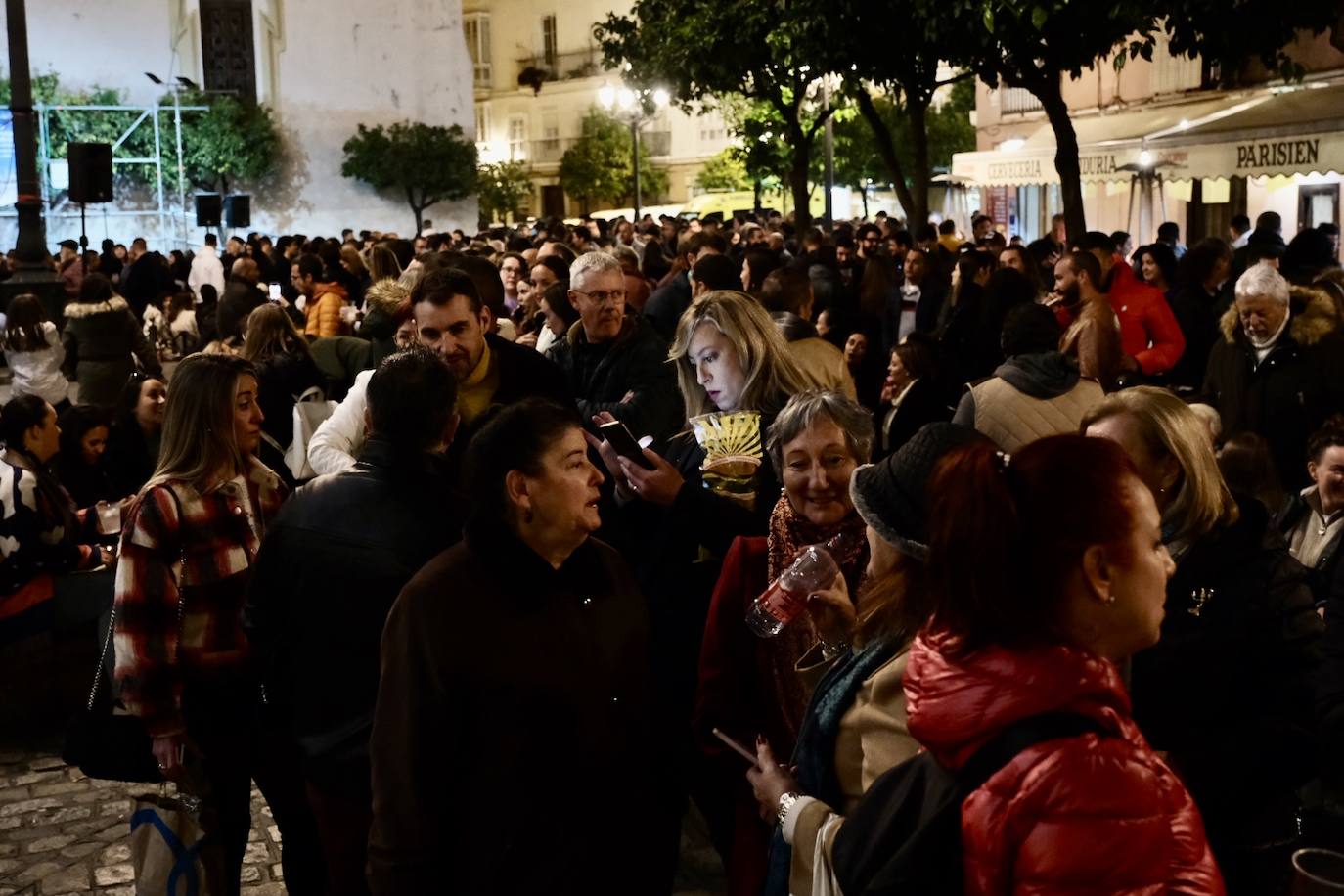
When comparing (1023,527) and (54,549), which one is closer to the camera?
(1023,527)

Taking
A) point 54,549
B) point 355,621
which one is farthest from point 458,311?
point 54,549

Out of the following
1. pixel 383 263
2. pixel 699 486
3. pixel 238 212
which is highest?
pixel 238 212

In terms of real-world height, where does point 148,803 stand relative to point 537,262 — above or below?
below

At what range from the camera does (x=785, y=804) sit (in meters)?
2.98

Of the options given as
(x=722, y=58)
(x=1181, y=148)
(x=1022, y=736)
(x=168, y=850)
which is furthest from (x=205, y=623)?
(x=722, y=58)

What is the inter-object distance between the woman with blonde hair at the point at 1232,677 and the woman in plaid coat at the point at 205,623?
2.45 metres

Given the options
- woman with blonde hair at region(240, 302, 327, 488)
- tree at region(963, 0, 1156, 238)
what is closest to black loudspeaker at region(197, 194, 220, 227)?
tree at region(963, 0, 1156, 238)

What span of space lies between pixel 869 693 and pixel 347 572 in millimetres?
1504

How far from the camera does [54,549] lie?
6.87m

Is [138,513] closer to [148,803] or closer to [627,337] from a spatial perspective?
[148,803]

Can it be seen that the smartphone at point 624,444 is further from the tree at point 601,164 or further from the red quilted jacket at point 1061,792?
the tree at point 601,164

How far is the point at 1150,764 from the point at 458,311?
11.6 feet

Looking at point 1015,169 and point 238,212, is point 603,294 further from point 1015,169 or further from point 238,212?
point 238,212

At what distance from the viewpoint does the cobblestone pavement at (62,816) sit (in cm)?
566
